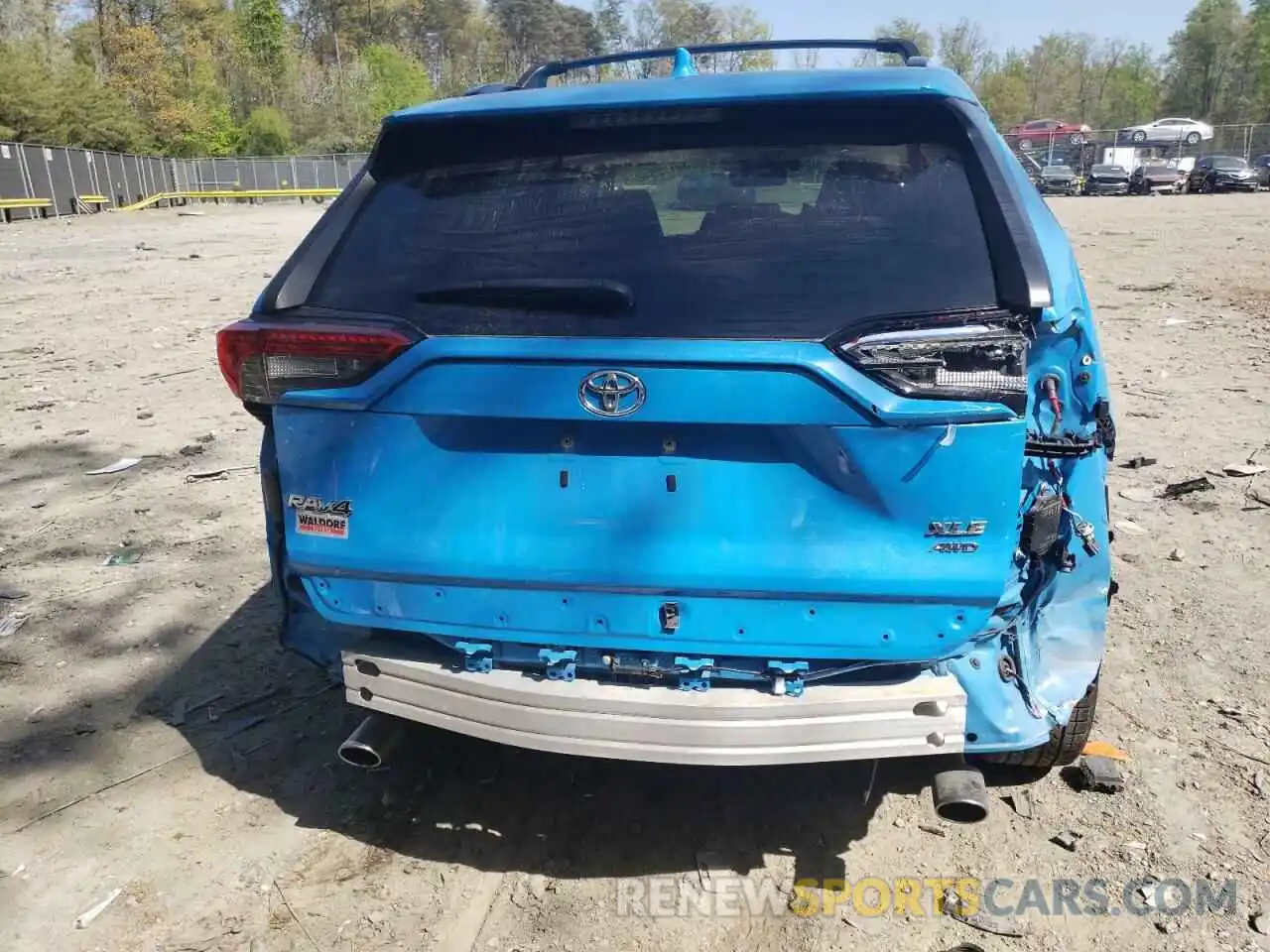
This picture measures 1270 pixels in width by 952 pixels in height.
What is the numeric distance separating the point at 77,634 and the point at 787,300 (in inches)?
136

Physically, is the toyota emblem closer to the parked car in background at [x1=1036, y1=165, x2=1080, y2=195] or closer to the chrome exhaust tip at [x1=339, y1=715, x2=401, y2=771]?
the chrome exhaust tip at [x1=339, y1=715, x2=401, y2=771]

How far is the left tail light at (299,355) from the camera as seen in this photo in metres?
2.45

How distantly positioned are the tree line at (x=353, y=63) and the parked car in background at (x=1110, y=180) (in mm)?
8533

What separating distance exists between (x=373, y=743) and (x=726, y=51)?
2756mm

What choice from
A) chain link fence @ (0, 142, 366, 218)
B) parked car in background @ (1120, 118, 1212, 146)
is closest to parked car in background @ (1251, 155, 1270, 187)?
parked car in background @ (1120, 118, 1212, 146)

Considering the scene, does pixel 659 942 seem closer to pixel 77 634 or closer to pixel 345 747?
pixel 345 747

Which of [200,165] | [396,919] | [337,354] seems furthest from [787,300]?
[200,165]


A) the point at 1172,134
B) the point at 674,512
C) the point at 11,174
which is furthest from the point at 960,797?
the point at 1172,134

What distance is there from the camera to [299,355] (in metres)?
2.51

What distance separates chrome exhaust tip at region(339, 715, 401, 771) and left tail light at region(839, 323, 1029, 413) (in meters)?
1.61

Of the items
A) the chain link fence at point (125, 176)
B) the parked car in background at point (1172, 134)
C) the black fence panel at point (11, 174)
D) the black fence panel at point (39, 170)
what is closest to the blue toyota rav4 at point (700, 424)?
the chain link fence at point (125, 176)

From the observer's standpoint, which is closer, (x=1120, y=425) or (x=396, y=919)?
(x=396, y=919)

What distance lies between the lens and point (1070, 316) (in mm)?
2504

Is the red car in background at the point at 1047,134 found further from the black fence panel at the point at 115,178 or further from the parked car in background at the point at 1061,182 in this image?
the black fence panel at the point at 115,178
